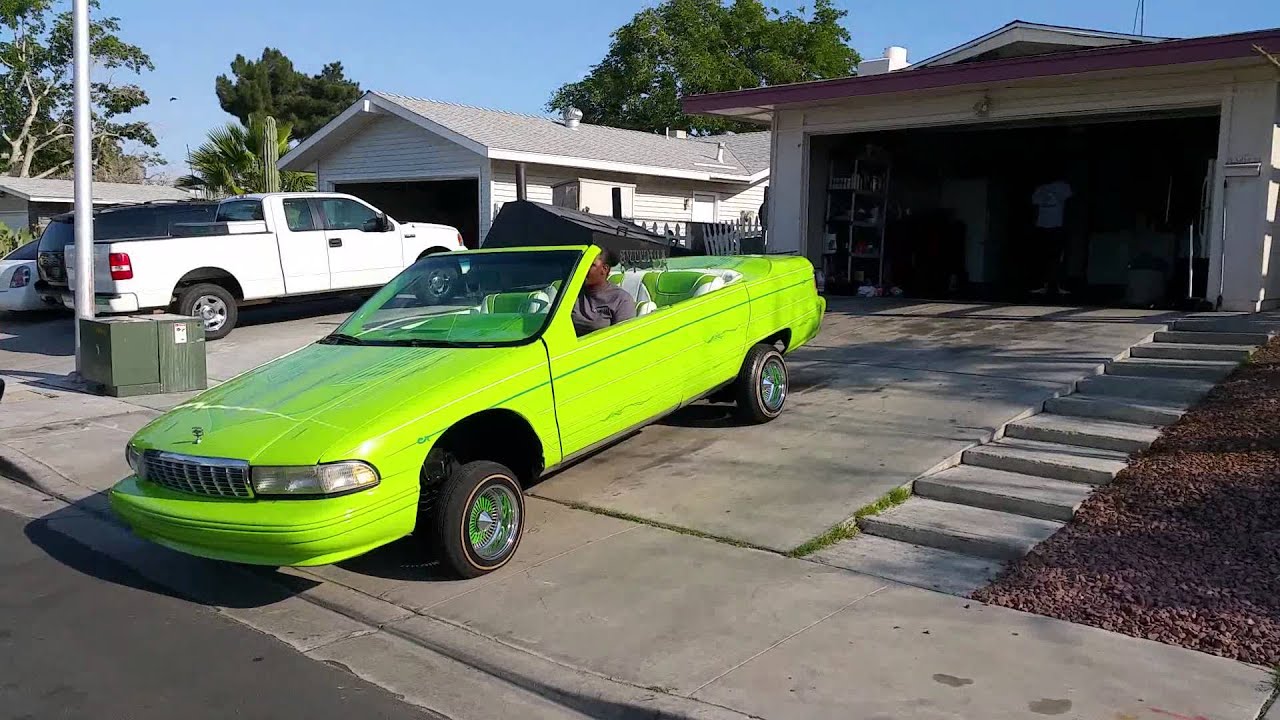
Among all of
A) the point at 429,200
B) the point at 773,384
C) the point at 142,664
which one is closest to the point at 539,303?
the point at 773,384

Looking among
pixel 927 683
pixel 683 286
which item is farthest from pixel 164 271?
pixel 927 683

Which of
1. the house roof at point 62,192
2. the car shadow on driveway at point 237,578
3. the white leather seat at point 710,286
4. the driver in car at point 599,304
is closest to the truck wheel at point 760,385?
the white leather seat at point 710,286

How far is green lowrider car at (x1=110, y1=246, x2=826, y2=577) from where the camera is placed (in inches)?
186

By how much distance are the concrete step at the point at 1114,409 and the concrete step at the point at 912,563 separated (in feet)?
9.08

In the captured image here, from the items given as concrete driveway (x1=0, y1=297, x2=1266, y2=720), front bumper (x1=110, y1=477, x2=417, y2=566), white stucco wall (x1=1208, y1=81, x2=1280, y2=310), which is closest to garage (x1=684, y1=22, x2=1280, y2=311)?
white stucco wall (x1=1208, y1=81, x2=1280, y2=310)

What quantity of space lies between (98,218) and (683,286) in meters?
9.82

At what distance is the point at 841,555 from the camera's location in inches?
220

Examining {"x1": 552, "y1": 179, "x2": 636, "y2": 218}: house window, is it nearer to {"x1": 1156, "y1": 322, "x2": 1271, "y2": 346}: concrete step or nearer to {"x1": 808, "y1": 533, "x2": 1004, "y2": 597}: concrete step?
{"x1": 1156, "y1": 322, "x2": 1271, "y2": 346}: concrete step

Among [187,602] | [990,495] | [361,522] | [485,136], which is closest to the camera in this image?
[361,522]

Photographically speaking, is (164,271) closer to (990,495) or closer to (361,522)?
(361,522)

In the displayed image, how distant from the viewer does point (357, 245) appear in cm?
1495

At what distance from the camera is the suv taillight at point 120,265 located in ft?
41.1

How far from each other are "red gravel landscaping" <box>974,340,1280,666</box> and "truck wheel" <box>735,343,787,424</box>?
264cm

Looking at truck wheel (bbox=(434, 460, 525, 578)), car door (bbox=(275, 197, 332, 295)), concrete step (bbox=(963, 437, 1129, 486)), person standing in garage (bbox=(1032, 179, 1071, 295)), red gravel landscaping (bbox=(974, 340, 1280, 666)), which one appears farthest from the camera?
person standing in garage (bbox=(1032, 179, 1071, 295))
